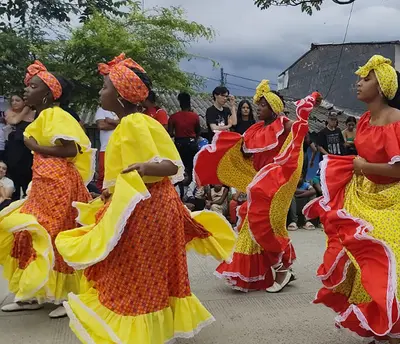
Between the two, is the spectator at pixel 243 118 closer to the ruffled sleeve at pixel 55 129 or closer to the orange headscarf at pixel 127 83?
the ruffled sleeve at pixel 55 129

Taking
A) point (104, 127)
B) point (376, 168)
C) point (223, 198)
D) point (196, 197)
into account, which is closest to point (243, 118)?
point (223, 198)

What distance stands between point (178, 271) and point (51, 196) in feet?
4.59

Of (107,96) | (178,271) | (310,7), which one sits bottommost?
(178,271)

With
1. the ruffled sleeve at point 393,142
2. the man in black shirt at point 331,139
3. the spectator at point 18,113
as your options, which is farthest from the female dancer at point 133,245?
the man in black shirt at point 331,139

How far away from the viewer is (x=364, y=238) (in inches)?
118

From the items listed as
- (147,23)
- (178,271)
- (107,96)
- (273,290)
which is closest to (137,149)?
(107,96)

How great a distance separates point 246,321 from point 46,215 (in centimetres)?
171

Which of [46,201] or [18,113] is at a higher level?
[18,113]

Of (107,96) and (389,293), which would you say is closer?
(389,293)

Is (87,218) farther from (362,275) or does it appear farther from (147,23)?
(147,23)

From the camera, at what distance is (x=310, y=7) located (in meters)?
7.66

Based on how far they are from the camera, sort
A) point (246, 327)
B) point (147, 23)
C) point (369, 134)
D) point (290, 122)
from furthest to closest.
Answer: point (147, 23)
point (290, 122)
point (246, 327)
point (369, 134)

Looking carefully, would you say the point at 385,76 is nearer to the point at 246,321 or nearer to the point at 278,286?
the point at 246,321

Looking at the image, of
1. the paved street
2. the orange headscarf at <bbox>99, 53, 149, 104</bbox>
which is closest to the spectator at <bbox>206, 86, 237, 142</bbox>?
the paved street
